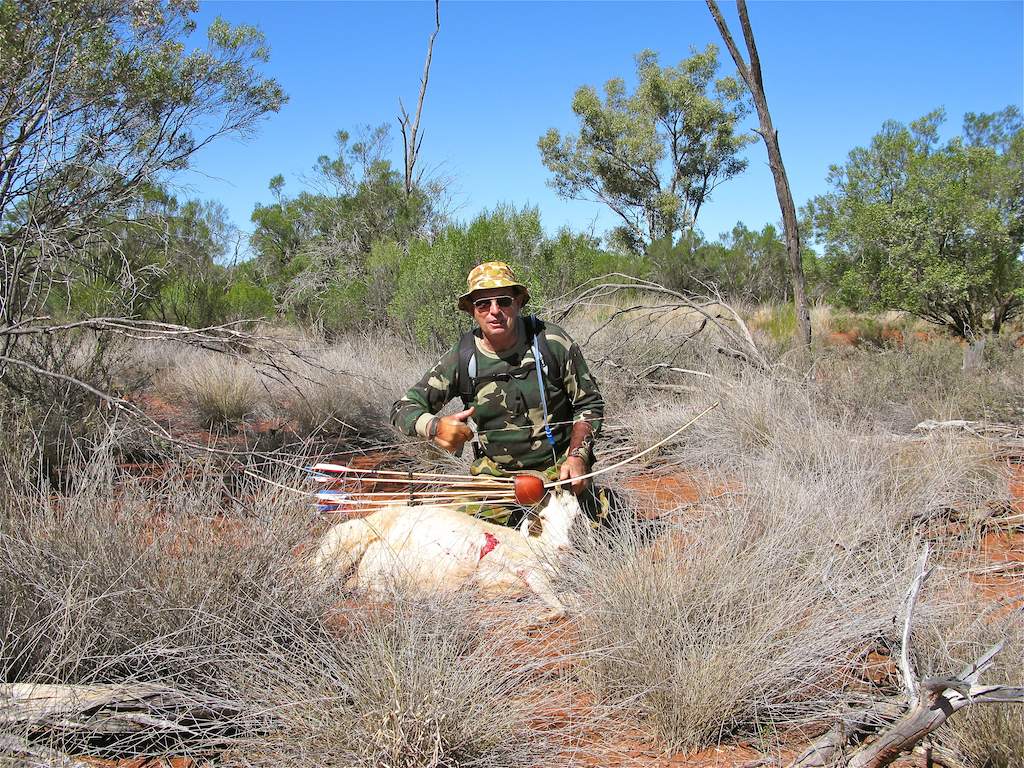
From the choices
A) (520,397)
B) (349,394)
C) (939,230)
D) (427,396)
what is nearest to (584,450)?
(520,397)

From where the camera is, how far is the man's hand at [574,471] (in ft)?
11.4

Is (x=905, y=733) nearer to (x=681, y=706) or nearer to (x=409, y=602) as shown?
(x=681, y=706)

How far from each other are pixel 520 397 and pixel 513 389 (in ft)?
0.18

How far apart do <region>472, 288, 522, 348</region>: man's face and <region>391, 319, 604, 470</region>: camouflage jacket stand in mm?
→ 133

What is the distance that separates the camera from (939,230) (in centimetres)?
947

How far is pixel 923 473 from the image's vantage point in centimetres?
420

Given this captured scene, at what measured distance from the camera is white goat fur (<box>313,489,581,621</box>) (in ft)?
10.1

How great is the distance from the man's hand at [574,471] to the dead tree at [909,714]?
1520 millimetres

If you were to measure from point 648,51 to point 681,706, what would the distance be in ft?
95.6

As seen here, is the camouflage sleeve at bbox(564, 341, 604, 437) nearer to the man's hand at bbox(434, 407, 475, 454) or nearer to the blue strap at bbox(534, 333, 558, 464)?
the blue strap at bbox(534, 333, 558, 464)

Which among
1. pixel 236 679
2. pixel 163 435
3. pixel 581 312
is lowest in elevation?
pixel 236 679

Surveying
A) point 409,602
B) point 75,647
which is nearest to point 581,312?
point 409,602

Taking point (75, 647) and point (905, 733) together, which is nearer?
point (905, 733)

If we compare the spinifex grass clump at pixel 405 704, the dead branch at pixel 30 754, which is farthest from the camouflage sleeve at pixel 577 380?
the dead branch at pixel 30 754
